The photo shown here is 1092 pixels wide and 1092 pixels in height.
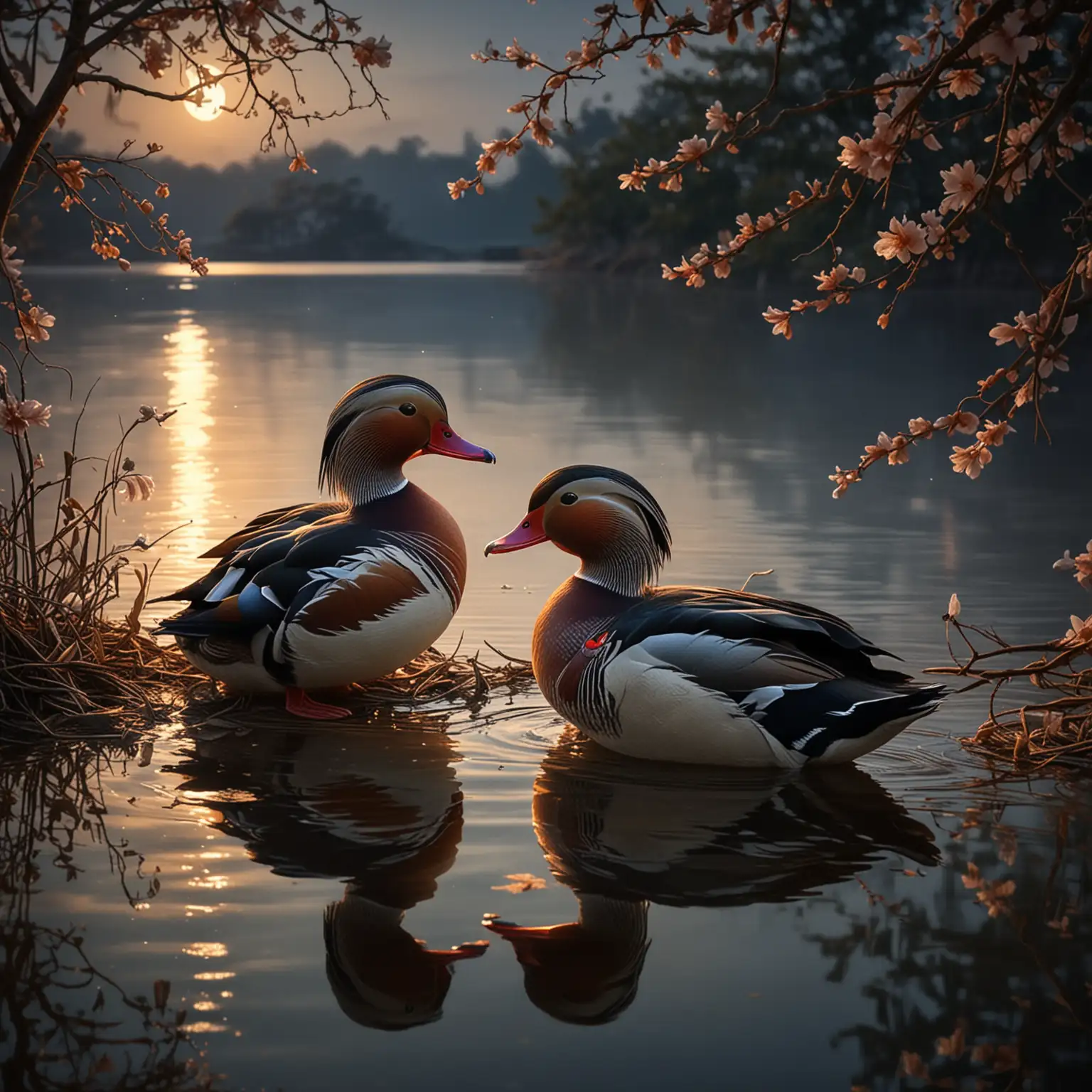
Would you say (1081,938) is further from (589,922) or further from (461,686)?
(461,686)

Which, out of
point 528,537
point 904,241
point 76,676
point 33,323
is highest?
point 904,241

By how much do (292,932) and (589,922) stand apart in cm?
66

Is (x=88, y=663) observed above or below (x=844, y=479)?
below

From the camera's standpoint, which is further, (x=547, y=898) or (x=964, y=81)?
(x=964, y=81)

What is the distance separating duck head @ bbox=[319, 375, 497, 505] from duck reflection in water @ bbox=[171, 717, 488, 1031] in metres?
0.90

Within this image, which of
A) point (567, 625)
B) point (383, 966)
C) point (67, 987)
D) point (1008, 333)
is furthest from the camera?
point (567, 625)

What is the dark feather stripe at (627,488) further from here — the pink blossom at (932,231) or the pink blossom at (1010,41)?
the pink blossom at (1010,41)

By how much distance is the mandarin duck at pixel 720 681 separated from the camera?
4.43m

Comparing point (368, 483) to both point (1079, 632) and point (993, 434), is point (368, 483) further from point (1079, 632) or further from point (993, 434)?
point (1079, 632)

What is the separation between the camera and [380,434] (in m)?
5.50

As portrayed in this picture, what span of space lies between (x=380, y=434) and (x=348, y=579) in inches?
24.4

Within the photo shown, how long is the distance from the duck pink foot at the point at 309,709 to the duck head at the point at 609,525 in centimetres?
81

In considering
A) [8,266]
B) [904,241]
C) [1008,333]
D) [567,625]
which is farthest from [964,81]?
[8,266]

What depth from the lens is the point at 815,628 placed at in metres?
4.49
